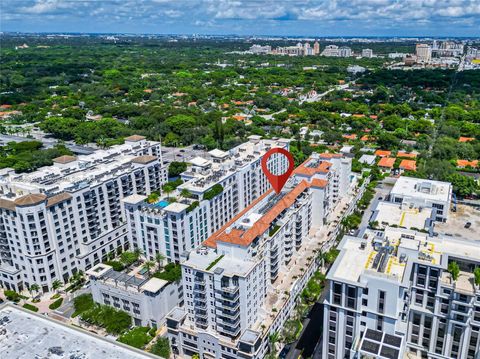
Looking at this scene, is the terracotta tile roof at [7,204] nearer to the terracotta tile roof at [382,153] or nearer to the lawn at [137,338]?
the lawn at [137,338]

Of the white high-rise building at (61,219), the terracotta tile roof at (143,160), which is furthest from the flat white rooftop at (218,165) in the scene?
the white high-rise building at (61,219)

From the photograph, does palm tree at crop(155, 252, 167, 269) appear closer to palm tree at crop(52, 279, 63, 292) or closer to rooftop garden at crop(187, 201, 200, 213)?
rooftop garden at crop(187, 201, 200, 213)

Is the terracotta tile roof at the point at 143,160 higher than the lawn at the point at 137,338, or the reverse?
the terracotta tile roof at the point at 143,160

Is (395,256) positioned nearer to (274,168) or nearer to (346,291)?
(346,291)

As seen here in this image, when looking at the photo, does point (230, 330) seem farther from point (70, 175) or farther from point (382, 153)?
point (382, 153)

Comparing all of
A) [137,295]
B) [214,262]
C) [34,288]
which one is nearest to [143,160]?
[34,288]

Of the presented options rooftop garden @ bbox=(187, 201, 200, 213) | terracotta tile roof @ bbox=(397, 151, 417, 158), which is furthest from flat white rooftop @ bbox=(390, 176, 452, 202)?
rooftop garden @ bbox=(187, 201, 200, 213)
